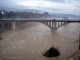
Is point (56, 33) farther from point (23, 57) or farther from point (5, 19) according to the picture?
point (23, 57)

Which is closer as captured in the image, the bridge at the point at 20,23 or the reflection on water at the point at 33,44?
the reflection on water at the point at 33,44

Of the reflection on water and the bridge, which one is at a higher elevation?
the bridge

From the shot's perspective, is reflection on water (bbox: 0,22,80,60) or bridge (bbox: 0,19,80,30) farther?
bridge (bbox: 0,19,80,30)

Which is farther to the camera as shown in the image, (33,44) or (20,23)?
(20,23)

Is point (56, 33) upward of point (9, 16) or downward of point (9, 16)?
downward

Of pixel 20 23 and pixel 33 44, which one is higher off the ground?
pixel 20 23

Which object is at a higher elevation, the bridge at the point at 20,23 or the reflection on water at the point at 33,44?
the bridge at the point at 20,23

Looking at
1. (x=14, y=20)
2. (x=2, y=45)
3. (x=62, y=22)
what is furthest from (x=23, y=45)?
(x=62, y=22)

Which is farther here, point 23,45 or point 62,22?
point 62,22
